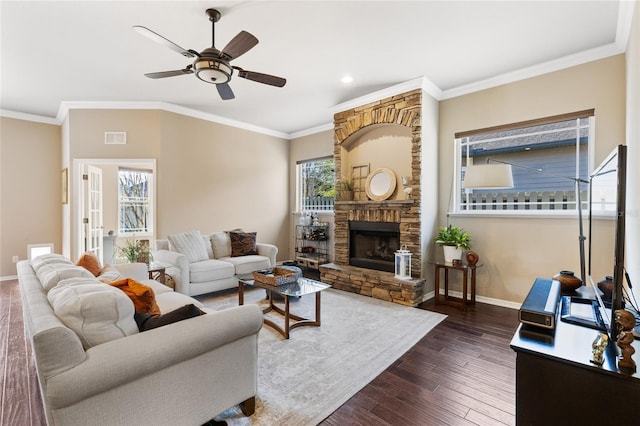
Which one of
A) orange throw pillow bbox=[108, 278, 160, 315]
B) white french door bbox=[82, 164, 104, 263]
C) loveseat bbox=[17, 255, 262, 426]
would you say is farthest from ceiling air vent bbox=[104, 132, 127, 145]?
orange throw pillow bbox=[108, 278, 160, 315]

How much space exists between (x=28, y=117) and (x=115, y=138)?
2.09 meters

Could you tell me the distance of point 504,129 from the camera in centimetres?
378

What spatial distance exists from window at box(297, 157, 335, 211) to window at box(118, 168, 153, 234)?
3.47 m

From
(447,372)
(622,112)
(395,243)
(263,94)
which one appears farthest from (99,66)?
(622,112)

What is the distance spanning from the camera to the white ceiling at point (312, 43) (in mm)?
2504

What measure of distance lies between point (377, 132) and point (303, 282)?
284 cm

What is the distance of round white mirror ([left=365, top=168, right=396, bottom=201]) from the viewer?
452cm

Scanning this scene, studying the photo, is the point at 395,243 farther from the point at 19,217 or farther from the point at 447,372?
the point at 19,217

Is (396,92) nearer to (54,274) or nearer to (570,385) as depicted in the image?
(570,385)

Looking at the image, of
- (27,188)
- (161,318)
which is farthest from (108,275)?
(27,188)

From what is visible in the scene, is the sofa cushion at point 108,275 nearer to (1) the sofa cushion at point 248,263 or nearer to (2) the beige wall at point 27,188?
(1) the sofa cushion at point 248,263

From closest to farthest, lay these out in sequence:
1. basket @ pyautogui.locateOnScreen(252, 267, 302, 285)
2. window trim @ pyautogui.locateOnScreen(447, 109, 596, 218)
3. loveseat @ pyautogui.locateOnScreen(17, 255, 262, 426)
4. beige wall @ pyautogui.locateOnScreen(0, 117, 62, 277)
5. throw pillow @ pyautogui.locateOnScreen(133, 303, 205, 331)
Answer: loveseat @ pyautogui.locateOnScreen(17, 255, 262, 426) → throw pillow @ pyautogui.locateOnScreen(133, 303, 205, 331) → basket @ pyautogui.locateOnScreen(252, 267, 302, 285) → window trim @ pyautogui.locateOnScreen(447, 109, 596, 218) → beige wall @ pyautogui.locateOnScreen(0, 117, 62, 277)

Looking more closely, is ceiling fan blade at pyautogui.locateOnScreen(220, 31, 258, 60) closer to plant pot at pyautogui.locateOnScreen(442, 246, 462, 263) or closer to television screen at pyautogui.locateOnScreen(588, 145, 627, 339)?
television screen at pyautogui.locateOnScreen(588, 145, 627, 339)

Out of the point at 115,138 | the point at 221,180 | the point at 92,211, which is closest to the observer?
the point at 115,138
